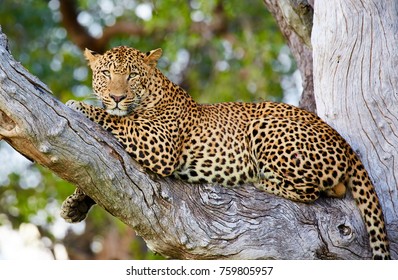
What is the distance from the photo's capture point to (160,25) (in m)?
18.7

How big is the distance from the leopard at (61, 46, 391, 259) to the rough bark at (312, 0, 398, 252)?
37 cm

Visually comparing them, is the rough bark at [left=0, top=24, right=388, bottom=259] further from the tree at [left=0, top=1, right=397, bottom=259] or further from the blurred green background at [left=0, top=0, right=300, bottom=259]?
the blurred green background at [left=0, top=0, right=300, bottom=259]

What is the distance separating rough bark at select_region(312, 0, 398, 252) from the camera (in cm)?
921

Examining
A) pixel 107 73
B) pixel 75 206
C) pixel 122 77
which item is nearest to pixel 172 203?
pixel 75 206

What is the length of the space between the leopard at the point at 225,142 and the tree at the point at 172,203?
17 cm

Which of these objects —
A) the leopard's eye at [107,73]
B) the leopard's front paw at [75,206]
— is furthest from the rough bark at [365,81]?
the leopard's front paw at [75,206]

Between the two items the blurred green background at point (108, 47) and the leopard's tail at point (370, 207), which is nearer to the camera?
the leopard's tail at point (370, 207)

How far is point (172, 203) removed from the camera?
8.12 metres

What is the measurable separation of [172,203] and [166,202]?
0.06m

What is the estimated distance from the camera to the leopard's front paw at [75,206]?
859 centimetres

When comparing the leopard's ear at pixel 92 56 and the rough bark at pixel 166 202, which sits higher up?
the leopard's ear at pixel 92 56

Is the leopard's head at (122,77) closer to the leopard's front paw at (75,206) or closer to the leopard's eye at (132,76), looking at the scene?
the leopard's eye at (132,76)

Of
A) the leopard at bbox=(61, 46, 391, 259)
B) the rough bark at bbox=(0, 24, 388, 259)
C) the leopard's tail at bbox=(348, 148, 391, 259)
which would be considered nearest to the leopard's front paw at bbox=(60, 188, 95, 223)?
the leopard at bbox=(61, 46, 391, 259)

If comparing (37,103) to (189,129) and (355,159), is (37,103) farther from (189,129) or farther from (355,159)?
(355,159)
